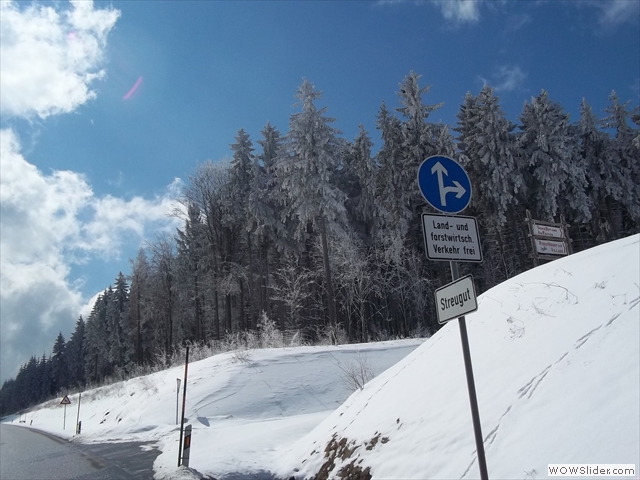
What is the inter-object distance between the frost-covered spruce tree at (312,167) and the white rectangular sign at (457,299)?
23.8 m

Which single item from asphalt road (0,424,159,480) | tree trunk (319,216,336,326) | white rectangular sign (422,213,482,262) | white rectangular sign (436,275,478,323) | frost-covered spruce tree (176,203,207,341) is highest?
frost-covered spruce tree (176,203,207,341)

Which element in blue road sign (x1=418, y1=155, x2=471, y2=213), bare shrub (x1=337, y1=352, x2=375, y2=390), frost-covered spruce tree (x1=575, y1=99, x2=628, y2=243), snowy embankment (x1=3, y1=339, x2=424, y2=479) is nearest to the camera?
blue road sign (x1=418, y1=155, x2=471, y2=213)

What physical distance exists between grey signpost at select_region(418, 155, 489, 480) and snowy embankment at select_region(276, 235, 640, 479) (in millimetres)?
960

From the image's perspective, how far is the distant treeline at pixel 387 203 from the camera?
29.4 metres

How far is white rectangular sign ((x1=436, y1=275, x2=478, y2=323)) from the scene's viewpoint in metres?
3.70

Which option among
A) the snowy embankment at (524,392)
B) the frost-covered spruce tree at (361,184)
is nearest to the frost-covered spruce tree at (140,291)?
the frost-covered spruce tree at (361,184)

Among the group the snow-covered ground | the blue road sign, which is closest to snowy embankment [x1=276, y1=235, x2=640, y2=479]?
the snow-covered ground

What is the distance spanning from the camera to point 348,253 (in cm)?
3064

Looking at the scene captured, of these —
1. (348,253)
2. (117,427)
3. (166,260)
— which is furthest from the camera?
(166,260)

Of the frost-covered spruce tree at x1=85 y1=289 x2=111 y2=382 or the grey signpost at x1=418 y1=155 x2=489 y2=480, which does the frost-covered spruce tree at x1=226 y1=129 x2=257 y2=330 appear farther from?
the frost-covered spruce tree at x1=85 y1=289 x2=111 y2=382

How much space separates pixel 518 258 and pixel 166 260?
119 feet

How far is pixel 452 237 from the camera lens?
13.5 feet

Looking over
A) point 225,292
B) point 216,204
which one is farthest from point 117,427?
point 216,204

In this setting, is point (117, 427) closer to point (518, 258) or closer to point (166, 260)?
point (518, 258)
